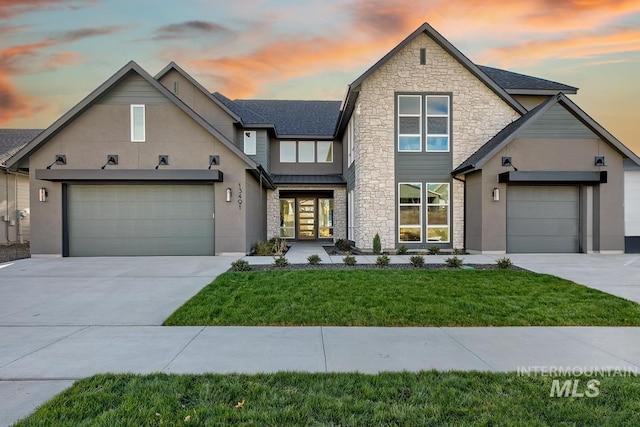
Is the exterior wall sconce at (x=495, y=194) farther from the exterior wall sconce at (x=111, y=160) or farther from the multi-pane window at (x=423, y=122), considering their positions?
the exterior wall sconce at (x=111, y=160)

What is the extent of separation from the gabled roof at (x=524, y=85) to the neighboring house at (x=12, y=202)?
943 inches

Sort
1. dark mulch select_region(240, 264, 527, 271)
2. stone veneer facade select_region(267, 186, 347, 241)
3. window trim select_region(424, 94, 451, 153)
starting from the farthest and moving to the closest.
Answer: stone veneer facade select_region(267, 186, 347, 241), window trim select_region(424, 94, 451, 153), dark mulch select_region(240, 264, 527, 271)

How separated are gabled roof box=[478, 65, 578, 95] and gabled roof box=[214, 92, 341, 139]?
353 inches

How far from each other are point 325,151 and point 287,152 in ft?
7.27

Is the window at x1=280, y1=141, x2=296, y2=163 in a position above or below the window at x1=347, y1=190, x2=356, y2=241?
above

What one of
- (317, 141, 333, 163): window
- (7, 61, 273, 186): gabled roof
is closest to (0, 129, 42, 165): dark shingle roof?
(7, 61, 273, 186): gabled roof

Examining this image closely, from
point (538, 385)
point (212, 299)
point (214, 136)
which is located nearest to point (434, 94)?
point (214, 136)

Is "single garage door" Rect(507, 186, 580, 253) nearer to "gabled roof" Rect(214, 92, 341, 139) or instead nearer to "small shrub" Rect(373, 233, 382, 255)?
"small shrub" Rect(373, 233, 382, 255)

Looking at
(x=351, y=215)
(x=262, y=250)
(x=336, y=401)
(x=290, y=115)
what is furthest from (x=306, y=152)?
(x=336, y=401)

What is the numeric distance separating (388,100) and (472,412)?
13.2m

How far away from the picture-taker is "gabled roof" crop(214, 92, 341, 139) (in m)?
18.9

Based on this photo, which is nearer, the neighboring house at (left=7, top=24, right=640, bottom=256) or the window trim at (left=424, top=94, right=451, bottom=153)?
the neighboring house at (left=7, top=24, right=640, bottom=256)

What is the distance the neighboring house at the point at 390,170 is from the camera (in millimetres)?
12719

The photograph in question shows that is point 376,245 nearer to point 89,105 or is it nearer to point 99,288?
point 99,288
